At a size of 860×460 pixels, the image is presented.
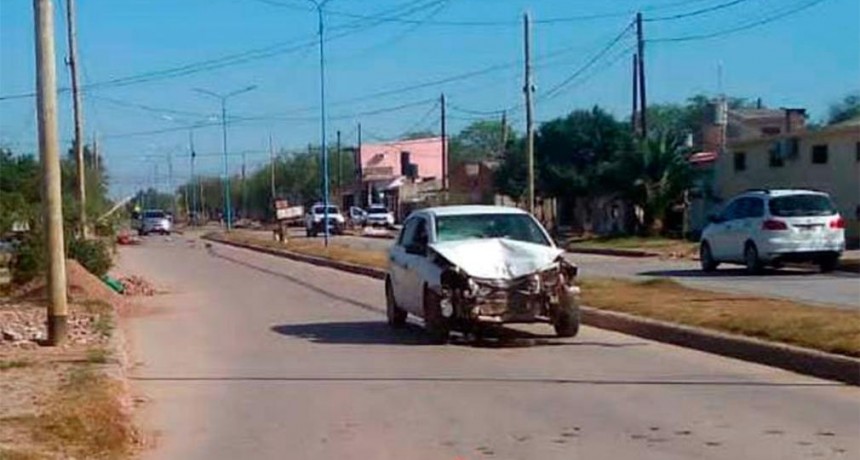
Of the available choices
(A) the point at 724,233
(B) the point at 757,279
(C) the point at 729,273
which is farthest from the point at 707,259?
(B) the point at 757,279

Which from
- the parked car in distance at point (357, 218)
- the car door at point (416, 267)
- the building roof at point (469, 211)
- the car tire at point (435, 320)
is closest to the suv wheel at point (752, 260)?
the building roof at point (469, 211)

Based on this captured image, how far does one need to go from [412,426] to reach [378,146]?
459 feet

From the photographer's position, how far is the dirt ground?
10648 millimetres

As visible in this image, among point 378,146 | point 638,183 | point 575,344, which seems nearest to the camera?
point 575,344

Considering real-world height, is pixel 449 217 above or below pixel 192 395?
above

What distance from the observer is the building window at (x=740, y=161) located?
59406 mm

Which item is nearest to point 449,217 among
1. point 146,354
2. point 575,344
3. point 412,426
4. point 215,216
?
point 575,344

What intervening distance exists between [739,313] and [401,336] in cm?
408

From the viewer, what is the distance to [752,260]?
32281mm

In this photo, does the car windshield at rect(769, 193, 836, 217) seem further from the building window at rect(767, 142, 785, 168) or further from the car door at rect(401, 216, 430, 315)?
the building window at rect(767, 142, 785, 168)

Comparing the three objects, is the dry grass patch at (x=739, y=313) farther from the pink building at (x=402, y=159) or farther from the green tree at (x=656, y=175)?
the pink building at (x=402, y=159)

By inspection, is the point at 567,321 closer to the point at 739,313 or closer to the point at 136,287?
the point at 739,313

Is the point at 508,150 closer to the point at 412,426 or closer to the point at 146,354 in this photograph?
the point at 146,354

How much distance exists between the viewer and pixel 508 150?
269ft
